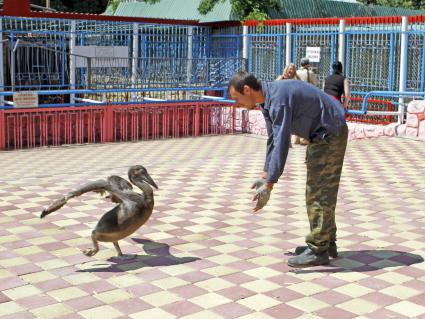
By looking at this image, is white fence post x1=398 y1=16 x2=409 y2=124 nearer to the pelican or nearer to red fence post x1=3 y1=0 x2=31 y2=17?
red fence post x1=3 y1=0 x2=31 y2=17

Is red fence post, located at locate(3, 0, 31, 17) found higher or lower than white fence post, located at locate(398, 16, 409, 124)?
higher

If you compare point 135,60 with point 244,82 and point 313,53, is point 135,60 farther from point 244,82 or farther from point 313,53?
point 244,82

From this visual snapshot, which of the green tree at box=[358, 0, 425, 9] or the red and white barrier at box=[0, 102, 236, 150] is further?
the green tree at box=[358, 0, 425, 9]

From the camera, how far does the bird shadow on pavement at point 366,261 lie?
5016 mm

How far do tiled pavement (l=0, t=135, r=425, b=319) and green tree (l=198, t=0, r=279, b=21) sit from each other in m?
9.65

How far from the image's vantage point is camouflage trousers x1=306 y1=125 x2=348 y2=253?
4.83 m

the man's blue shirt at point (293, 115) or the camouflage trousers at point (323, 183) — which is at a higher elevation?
the man's blue shirt at point (293, 115)

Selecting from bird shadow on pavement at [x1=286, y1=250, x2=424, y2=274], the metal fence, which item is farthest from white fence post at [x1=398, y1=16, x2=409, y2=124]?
bird shadow on pavement at [x1=286, y1=250, x2=424, y2=274]

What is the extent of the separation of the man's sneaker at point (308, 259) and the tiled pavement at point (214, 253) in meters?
0.06

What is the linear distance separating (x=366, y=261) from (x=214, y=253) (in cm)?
123

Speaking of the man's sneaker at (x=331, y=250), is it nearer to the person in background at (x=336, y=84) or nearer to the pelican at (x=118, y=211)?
the pelican at (x=118, y=211)

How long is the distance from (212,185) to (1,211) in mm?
2735

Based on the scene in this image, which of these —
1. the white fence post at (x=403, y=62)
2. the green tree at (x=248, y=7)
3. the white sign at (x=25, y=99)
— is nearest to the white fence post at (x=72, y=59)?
the white sign at (x=25, y=99)

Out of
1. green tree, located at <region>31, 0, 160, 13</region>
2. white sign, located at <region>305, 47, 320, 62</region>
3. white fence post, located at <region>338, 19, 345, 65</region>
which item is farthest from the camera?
green tree, located at <region>31, 0, 160, 13</region>
